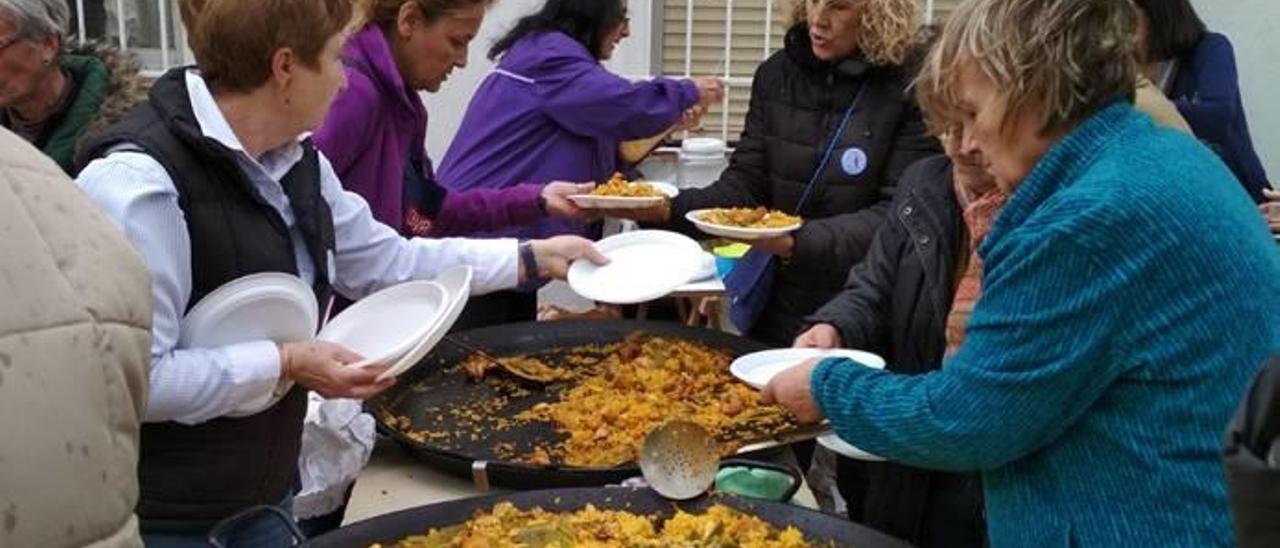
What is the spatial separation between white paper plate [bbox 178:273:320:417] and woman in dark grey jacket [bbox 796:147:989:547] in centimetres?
97

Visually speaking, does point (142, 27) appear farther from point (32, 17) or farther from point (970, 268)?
point (970, 268)

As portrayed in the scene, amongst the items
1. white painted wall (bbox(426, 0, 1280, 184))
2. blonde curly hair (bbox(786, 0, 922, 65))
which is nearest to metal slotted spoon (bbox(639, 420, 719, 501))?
blonde curly hair (bbox(786, 0, 922, 65))

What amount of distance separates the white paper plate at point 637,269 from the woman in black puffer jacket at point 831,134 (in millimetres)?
254

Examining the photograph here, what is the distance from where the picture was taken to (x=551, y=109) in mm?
3615

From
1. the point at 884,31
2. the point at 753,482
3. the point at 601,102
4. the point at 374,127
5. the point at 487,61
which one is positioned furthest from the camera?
the point at 487,61

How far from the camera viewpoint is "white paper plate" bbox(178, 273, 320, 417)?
65.4 inches

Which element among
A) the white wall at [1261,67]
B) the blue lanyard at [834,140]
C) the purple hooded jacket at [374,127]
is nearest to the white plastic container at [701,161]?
the blue lanyard at [834,140]

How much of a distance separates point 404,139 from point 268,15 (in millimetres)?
971

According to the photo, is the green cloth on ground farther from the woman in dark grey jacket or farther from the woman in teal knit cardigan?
the woman in teal knit cardigan

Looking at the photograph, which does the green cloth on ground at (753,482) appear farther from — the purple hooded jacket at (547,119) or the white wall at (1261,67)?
the white wall at (1261,67)

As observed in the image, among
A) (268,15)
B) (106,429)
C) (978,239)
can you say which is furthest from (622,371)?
(106,429)

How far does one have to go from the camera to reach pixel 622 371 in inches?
101

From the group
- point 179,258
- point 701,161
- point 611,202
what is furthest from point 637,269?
point 701,161

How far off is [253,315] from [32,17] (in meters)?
1.69
